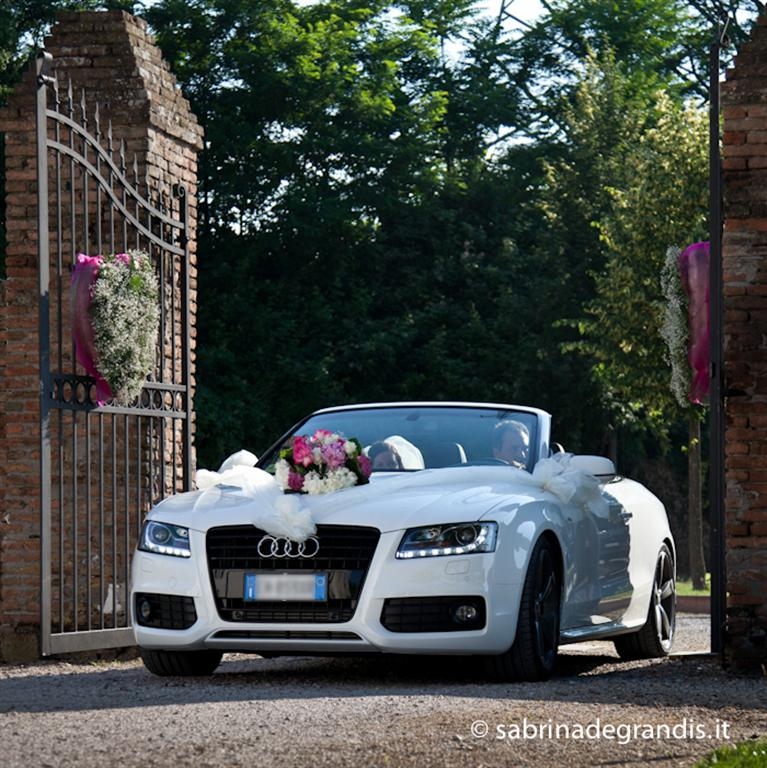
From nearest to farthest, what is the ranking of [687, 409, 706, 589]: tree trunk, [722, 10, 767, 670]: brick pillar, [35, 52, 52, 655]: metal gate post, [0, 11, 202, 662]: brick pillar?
1. [722, 10, 767, 670]: brick pillar
2. [35, 52, 52, 655]: metal gate post
3. [0, 11, 202, 662]: brick pillar
4. [687, 409, 706, 589]: tree trunk

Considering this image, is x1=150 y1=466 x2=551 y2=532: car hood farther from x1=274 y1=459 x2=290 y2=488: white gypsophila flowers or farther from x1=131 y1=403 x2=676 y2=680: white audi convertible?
x1=274 y1=459 x2=290 y2=488: white gypsophila flowers

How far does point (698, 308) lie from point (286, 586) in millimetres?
3443

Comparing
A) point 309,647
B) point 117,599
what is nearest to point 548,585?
point 309,647

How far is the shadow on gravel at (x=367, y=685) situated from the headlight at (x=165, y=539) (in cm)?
65

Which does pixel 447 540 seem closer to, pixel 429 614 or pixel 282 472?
pixel 429 614

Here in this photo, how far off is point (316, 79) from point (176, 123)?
25233mm

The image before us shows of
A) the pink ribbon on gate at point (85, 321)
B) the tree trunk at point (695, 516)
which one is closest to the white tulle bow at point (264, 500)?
the pink ribbon on gate at point (85, 321)

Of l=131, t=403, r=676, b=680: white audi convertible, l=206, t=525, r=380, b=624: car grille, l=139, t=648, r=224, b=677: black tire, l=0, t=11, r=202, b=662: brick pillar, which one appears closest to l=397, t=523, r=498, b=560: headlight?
l=131, t=403, r=676, b=680: white audi convertible

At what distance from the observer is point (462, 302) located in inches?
1588

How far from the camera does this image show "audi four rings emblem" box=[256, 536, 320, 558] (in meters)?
8.75

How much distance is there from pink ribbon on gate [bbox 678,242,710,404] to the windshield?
1.17 m

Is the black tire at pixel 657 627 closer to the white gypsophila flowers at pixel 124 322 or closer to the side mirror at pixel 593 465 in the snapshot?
the side mirror at pixel 593 465

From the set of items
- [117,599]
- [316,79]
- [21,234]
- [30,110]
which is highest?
[316,79]

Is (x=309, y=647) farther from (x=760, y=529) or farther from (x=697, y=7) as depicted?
(x=697, y=7)
